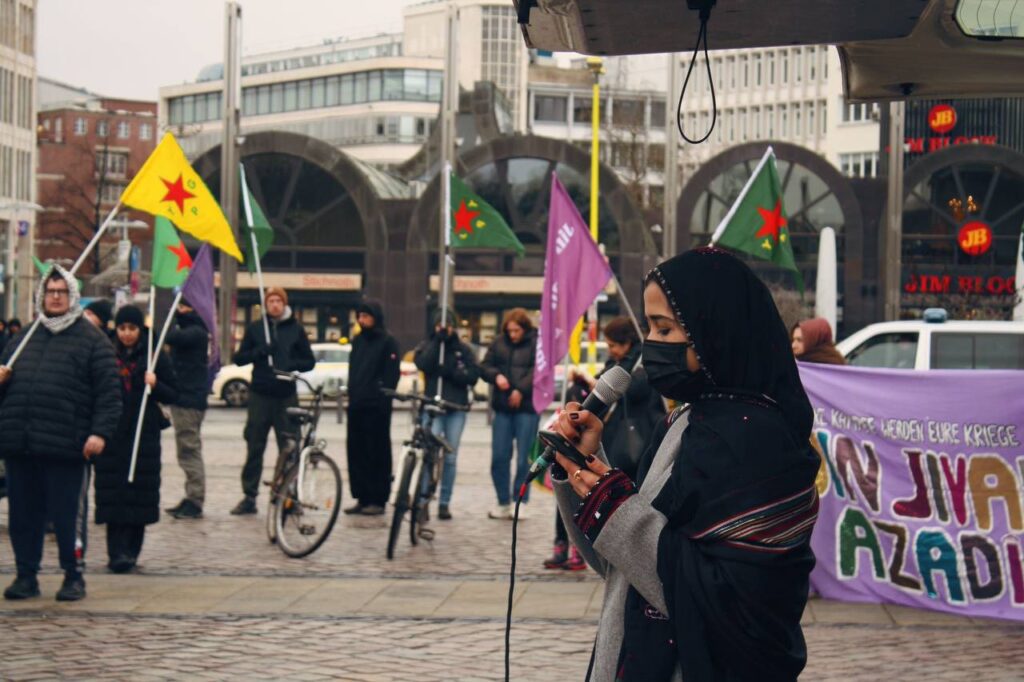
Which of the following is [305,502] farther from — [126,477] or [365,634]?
[365,634]

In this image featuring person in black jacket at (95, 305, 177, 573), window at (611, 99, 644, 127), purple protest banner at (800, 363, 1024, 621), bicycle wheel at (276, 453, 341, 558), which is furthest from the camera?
window at (611, 99, 644, 127)

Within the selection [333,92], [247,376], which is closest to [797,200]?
[247,376]

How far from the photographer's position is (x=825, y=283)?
24.6 m

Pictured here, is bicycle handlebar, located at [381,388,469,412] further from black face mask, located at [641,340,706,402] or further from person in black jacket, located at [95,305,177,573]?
black face mask, located at [641,340,706,402]

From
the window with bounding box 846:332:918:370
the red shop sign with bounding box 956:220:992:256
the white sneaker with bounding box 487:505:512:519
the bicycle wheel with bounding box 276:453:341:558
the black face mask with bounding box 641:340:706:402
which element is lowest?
the white sneaker with bounding box 487:505:512:519

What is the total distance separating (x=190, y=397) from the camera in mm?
14797

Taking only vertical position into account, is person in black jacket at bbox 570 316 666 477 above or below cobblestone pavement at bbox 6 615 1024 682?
above

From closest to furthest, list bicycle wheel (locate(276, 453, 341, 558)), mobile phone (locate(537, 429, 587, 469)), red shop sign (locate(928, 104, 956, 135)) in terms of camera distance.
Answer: mobile phone (locate(537, 429, 587, 469)) < bicycle wheel (locate(276, 453, 341, 558)) < red shop sign (locate(928, 104, 956, 135))

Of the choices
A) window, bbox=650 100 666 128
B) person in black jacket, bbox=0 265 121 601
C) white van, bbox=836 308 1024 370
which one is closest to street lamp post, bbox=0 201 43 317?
white van, bbox=836 308 1024 370

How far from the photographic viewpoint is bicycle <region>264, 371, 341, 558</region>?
12078 mm

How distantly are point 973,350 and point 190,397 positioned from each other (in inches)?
278

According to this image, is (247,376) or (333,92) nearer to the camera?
(247,376)

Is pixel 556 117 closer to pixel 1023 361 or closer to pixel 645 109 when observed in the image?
pixel 645 109

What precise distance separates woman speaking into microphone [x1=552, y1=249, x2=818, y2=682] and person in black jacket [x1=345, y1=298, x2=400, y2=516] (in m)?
11.3
